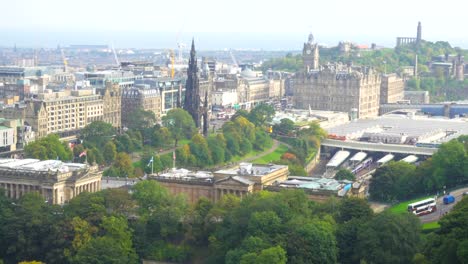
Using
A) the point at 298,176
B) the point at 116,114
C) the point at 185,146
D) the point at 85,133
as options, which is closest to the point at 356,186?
the point at 298,176

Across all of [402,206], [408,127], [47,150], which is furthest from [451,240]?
[408,127]

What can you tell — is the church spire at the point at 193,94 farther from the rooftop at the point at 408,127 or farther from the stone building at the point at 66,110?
the rooftop at the point at 408,127

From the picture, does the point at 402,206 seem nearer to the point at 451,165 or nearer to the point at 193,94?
the point at 451,165

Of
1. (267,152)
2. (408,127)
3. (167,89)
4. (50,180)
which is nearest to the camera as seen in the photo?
(50,180)

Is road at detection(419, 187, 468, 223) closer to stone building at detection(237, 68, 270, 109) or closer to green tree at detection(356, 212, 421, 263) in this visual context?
green tree at detection(356, 212, 421, 263)

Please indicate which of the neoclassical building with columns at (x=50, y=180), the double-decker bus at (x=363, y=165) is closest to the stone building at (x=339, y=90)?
the double-decker bus at (x=363, y=165)

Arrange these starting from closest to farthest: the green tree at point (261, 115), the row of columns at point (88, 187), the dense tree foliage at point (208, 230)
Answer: the dense tree foliage at point (208, 230), the row of columns at point (88, 187), the green tree at point (261, 115)

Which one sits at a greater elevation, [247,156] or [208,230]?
[208,230]
